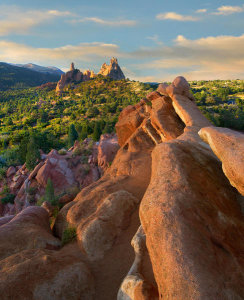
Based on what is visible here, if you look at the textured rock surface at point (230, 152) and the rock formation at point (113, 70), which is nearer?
the textured rock surface at point (230, 152)

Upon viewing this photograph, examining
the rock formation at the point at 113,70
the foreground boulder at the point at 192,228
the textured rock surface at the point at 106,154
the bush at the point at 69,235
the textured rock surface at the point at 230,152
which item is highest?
the rock formation at the point at 113,70

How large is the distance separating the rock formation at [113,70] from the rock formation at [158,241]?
14954cm

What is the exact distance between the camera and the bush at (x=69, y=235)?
34.0ft

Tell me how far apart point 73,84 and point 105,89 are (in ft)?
116

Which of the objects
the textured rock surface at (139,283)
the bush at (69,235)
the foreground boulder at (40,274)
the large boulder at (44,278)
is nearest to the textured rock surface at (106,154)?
the bush at (69,235)

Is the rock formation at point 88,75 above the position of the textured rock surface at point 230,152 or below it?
above

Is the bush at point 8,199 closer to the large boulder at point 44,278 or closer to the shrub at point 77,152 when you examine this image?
the shrub at point 77,152

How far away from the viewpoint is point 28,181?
2958 centimetres

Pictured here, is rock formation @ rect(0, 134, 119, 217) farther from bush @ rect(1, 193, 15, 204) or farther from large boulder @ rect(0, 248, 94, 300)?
large boulder @ rect(0, 248, 94, 300)

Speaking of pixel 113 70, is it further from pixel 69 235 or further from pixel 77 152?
pixel 69 235

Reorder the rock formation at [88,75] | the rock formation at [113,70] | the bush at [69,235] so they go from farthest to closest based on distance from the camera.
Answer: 1. the rock formation at [113,70]
2. the rock formation at [88,75]
3. the bush at [69,235]

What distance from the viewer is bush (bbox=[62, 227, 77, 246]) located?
34.0 ft

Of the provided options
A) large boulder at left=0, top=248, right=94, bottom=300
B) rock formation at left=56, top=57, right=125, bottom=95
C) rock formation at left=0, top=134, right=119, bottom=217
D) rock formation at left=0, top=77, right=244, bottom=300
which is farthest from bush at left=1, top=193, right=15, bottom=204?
rock formation at left=56, top=57, right=125, bottom=95

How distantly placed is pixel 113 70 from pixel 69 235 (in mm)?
156978
